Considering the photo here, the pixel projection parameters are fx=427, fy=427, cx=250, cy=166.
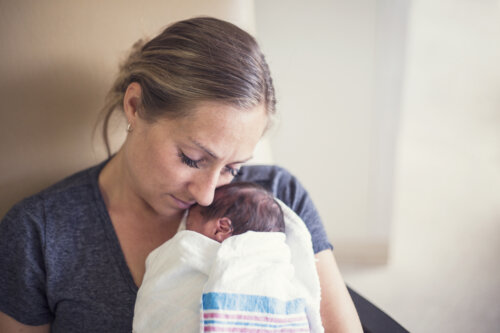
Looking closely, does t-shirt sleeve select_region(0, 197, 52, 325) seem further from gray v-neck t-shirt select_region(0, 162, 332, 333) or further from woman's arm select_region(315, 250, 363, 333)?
woman's arm select_region(315, 250, 363, 333)

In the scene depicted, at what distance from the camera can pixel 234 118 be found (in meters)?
0.92

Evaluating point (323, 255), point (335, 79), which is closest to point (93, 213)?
point (323, 255)

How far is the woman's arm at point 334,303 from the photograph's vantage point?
3.50 ft

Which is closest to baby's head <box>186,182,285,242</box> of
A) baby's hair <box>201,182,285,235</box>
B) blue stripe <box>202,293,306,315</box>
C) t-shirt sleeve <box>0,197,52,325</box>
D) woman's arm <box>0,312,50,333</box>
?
baby's hair <box>201,182,285,235</box>

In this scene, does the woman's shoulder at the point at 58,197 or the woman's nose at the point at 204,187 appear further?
the woman's shoulder at the point at 58,197

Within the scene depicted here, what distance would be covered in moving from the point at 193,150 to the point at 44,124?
1.79ft

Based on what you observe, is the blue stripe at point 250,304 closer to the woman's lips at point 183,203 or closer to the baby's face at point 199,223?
the baby's face at point 199,223

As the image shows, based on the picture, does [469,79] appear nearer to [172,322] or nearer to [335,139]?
[335,139]

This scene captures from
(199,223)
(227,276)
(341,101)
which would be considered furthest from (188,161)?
(341,101)

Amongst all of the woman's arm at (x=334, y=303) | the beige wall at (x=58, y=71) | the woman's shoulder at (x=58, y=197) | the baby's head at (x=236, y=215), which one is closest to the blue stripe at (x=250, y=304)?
the baby's head at (x=236, y=215)

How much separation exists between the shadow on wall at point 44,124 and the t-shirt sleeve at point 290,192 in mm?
486

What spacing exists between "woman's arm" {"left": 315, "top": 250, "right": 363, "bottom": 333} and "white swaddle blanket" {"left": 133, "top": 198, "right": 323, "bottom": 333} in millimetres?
134

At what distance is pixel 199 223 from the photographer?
0.98 m

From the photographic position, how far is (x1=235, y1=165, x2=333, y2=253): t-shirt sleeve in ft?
3.92
